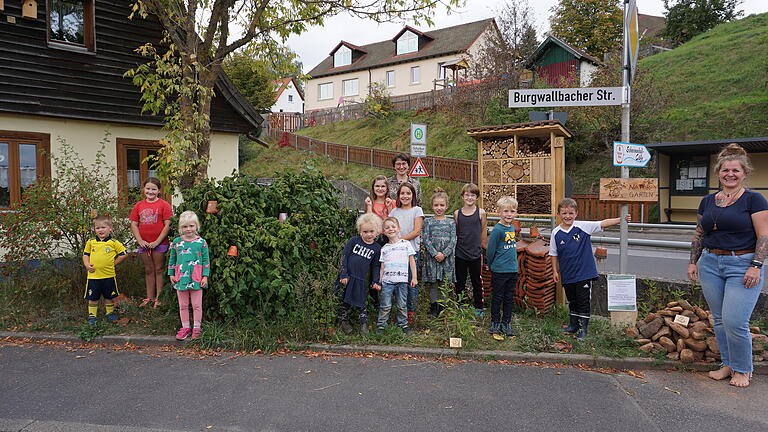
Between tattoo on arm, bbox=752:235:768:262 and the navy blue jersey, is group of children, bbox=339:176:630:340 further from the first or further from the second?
tattoo on arm, bbox=752:235:768:262

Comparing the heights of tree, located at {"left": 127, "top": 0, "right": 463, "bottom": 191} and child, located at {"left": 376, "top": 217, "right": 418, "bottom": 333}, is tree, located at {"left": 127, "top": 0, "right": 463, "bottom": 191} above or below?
above

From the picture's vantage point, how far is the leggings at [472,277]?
6098 mm

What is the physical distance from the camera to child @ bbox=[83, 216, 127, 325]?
243 inches

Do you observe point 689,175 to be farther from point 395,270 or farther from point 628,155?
point 395,270

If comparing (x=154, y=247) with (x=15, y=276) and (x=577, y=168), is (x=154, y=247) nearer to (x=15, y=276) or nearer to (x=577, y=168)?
(x=15, y=276)

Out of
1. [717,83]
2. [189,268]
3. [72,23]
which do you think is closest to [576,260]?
[189,268]

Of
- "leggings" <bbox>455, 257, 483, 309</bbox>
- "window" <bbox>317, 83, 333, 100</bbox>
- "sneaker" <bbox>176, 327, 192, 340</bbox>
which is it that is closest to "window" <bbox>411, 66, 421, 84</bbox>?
"window" <bbox>317, 83, 333, 100</bbox>

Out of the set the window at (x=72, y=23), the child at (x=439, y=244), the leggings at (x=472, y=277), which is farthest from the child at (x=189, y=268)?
the window at (x=72, y=23)

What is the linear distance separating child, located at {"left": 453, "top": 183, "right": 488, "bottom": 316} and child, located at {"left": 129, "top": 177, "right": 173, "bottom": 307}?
3784 millimetres

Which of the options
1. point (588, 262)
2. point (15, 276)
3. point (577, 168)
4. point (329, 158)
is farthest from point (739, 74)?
point (15, 276)

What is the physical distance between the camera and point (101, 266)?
6.20m

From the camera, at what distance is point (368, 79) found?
47688mm

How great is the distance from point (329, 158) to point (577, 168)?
603 inches

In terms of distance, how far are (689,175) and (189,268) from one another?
18.1m
